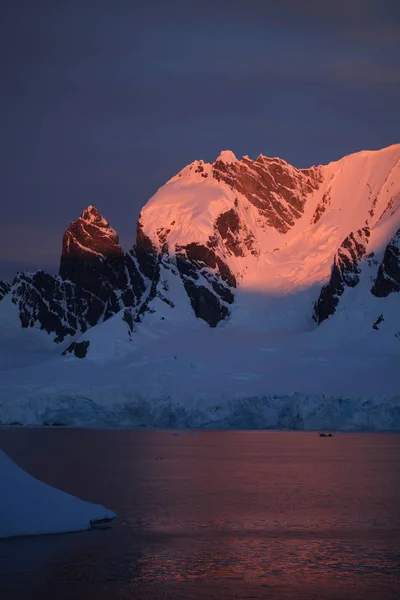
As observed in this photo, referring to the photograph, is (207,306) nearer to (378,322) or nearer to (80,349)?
(80,349)

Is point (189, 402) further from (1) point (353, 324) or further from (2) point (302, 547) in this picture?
(2) point (302, 547)

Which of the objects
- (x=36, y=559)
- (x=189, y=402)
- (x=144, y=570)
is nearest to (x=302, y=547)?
(x=144, y=570)

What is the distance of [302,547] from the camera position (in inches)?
1237

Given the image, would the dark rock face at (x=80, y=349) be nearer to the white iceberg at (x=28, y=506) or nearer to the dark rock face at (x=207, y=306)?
the dark rock face at (x=207, y=306)

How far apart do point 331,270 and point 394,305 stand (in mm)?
16776

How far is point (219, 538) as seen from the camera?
33.4m

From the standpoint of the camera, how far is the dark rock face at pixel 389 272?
17262cm

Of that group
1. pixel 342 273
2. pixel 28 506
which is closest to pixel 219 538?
pixel 28 506

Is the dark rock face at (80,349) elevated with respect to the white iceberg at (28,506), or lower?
elevated

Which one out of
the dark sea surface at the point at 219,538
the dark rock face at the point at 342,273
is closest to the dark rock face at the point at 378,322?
the dark rock face at the point at 342,273

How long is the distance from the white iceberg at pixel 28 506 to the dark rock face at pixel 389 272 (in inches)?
5766

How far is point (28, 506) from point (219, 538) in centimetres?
724

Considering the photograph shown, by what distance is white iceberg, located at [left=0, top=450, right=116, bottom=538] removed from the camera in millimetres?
29125

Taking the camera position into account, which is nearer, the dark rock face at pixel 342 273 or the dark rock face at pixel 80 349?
the dark rock face at pixel 80 349
